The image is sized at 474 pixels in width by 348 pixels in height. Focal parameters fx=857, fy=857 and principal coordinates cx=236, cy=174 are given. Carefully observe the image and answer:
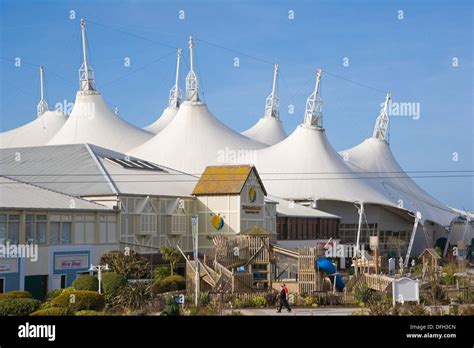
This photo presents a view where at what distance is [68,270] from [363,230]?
3440cm

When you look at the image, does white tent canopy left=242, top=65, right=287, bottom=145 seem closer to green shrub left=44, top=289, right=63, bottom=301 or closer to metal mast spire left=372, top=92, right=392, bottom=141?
metal mast spire left=372, top=92, right=392, bottom=141

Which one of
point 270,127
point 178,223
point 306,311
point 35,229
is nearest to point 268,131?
point 270,127

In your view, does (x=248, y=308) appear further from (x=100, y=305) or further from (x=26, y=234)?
(x=26, y=234)

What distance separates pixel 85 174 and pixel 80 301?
52.9ft

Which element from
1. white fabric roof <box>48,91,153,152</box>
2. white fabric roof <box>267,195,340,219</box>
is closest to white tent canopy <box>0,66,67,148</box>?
white fabric roof <box>48,91,153,152</box>

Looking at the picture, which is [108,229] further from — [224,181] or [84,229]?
[224,181]

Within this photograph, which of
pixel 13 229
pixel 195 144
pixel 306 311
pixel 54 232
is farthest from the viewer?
pixel 195 144

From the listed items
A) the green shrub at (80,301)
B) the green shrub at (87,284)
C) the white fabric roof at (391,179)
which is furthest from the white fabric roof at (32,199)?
the white fabric roof at (391,179)

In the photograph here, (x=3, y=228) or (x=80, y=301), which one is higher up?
(x=3, y=228)

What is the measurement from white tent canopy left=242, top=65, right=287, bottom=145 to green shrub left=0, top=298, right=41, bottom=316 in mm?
63782

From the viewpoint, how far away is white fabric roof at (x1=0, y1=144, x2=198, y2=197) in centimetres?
3988

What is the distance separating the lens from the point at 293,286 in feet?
108

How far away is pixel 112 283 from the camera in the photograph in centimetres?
3005
